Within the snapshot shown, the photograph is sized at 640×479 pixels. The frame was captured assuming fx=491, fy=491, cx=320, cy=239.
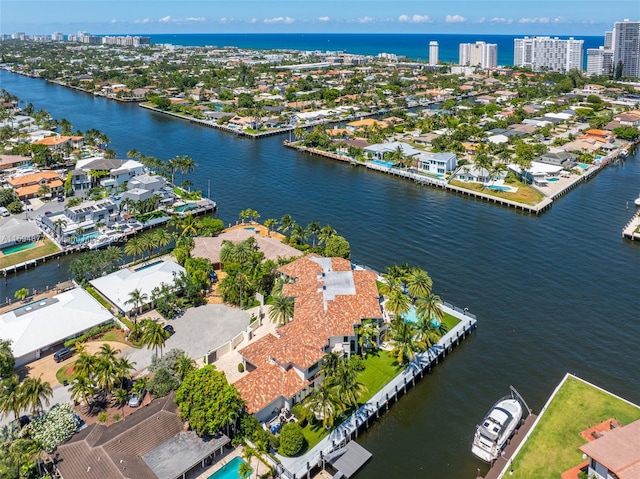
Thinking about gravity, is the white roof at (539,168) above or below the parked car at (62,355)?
above

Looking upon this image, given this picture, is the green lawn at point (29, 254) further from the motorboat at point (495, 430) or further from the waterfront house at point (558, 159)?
the waterfront house at point (558, 159)

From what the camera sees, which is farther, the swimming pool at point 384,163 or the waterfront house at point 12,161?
the swimming pool at point 384,163

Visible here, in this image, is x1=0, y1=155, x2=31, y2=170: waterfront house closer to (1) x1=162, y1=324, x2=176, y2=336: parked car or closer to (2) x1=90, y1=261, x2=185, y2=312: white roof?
(2) x1=90, y1=261, x2=185, y2=312: white roof

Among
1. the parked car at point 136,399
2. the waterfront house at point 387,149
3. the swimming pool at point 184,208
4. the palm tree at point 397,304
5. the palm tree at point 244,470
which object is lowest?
the palm tree at point 244,470

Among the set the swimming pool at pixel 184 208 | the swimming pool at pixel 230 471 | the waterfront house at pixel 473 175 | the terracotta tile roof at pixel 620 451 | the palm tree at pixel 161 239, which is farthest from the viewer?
the waterfront house at pixel 473 175

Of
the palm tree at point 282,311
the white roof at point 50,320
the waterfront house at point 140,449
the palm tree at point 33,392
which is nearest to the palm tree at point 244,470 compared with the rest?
the waterfront house at point 140,449

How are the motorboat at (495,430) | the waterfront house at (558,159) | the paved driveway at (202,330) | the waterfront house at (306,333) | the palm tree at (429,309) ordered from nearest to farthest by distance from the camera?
1. the motorboat at (495,430)
2. the waterfront house at (306,333)
3. the paved driveway at (202,330)
4. the palm tree at (429,309)
5. the waterfront house at (558,159)

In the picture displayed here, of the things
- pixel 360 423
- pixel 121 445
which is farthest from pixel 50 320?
pixel 360 423
